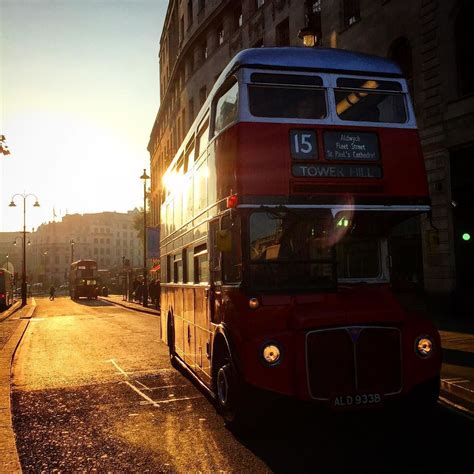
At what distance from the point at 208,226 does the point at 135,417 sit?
2.64m

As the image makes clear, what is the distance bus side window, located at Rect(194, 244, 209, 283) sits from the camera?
7.23m

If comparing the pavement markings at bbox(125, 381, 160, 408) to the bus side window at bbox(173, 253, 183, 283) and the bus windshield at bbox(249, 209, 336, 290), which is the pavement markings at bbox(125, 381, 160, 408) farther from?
the bus windshield at bbox(249, 209, 336, 290)

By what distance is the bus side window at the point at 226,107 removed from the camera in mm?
6133

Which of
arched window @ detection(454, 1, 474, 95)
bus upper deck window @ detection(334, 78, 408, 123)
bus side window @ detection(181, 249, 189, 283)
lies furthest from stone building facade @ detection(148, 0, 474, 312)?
bus upper deck window @ detection(334, 78, 408, 123)

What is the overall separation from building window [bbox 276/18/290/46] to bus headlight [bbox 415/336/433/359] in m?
23.8

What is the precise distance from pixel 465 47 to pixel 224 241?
47.6 ft

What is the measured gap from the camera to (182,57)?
137ft

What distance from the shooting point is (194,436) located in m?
5.87

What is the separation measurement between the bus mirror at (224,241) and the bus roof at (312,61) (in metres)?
2.06

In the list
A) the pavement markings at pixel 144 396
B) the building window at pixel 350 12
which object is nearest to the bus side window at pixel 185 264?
the pavement markings at pixel 144 396

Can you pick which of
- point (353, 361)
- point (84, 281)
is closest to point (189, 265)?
point (353, 361)

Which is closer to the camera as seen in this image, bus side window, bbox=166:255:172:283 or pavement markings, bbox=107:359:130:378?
pavement markings, bbox=107:359:130:378

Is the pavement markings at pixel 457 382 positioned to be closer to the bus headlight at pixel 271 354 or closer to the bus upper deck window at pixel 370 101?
the bus headlight at pixel 271 354

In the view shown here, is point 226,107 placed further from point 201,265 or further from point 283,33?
point 283,33
